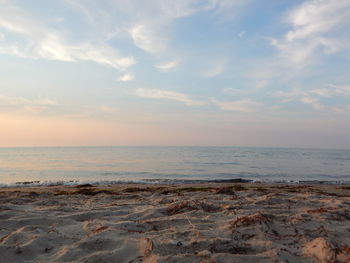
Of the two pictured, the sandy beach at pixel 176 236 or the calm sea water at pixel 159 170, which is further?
→ the calm sea water at pixel 159 170

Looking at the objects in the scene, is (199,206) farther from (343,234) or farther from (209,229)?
(343,234)

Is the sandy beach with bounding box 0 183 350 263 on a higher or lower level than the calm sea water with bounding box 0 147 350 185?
higher

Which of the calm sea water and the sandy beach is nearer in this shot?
the sandy beach

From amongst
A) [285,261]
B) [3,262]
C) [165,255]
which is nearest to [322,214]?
[285,261]

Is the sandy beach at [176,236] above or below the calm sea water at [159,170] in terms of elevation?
above

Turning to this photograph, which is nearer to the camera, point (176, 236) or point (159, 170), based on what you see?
point (176, 236)

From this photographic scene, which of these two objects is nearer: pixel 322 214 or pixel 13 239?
pixel 13 239

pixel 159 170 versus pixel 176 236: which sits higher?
pixel 176 236

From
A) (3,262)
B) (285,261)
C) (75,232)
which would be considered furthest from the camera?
(75,232)

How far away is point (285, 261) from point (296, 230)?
109 centimetres

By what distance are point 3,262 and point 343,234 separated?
3669 mm

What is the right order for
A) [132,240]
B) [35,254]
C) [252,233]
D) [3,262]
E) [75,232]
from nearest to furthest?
[3,262] < [35,254] < [132,240] < [252,233] < [75,232]

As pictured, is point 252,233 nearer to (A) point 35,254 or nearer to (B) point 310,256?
(B) point 310,256

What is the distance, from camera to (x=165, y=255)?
245 centimetres
